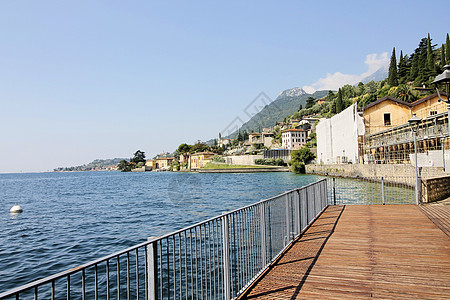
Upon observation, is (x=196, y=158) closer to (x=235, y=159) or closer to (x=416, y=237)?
(x=235, y=159)

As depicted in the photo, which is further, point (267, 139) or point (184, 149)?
point (184, 149)

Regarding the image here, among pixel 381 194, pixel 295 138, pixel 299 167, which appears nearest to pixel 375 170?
pixel 381 194

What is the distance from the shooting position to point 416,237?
719 cm

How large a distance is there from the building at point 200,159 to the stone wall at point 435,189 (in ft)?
377

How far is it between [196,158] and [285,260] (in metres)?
135

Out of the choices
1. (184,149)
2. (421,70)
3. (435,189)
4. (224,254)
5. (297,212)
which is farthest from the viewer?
(184,149)

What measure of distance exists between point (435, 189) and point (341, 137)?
45891 millimetres

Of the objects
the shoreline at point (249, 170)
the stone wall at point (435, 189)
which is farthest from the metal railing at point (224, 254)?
the shoreline at point (249, 170)

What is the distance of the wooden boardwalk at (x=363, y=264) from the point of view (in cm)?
431

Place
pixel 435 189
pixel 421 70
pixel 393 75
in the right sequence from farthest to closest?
1. pixel 393 75
2. pixel 421 70
3. pixel 435 189

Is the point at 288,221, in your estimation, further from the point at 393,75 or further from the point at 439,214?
the point at 393,75

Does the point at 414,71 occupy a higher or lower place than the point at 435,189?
higher

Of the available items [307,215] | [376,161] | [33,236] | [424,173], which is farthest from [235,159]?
[307,215]

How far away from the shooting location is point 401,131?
134 ft
